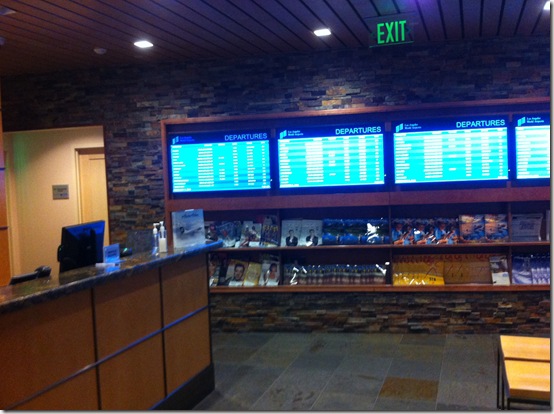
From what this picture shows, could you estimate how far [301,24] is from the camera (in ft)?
16.8

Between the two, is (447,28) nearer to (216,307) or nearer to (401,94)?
(401,94)

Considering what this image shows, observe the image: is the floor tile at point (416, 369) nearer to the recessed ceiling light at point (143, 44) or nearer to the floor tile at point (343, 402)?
the floor tile at point (343, 402)

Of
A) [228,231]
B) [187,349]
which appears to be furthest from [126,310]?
[228,231]

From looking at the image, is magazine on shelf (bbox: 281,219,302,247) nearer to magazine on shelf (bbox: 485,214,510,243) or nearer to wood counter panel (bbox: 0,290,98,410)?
magazine on shelf (bbox: 485,214,510,243)

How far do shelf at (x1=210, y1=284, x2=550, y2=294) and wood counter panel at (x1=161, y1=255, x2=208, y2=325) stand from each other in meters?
1.65

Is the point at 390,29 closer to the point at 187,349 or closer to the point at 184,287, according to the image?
the point at 184,287

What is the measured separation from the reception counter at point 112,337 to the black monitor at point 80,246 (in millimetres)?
232

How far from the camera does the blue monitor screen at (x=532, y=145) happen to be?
589cm

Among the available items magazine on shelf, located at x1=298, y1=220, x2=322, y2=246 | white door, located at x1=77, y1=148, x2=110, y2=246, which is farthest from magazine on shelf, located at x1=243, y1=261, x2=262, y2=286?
white door, located at x1=77, y1=148, x2=110, y2=246

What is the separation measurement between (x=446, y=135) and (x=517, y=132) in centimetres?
69

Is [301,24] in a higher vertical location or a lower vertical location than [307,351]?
A: higher

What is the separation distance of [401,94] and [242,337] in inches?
120

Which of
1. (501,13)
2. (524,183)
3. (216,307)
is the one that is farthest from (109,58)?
(524,183)

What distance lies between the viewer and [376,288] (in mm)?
6145
